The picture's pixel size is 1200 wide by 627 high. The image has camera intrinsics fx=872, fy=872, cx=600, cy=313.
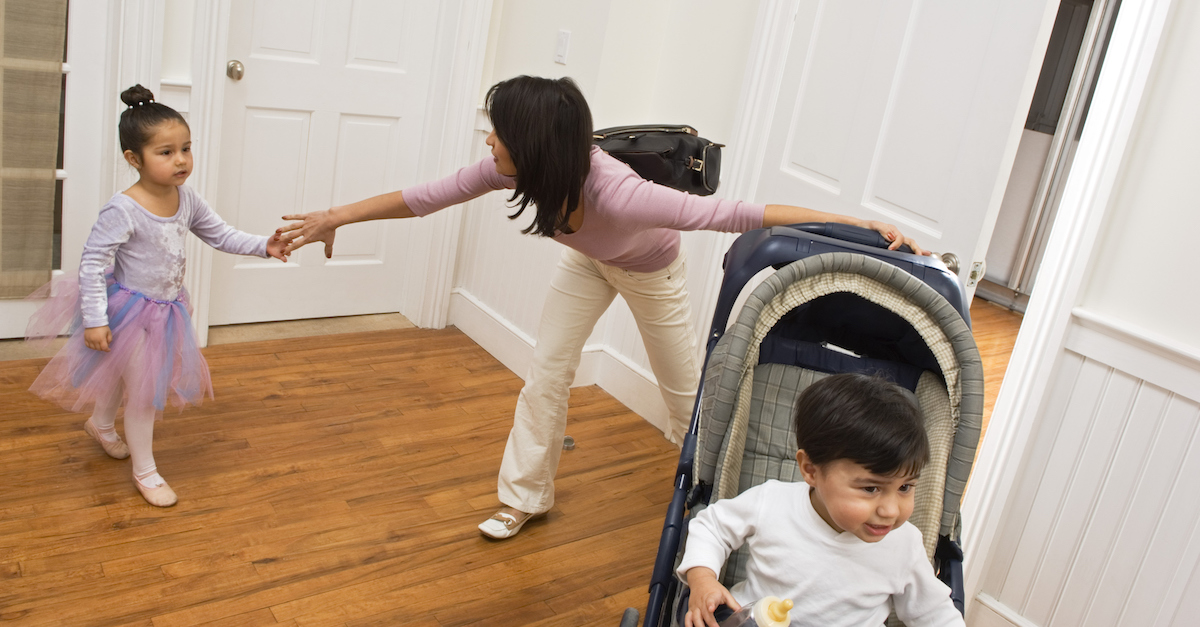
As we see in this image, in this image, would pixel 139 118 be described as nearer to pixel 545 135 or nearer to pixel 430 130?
pixel 545 135

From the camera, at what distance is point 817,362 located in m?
1.75

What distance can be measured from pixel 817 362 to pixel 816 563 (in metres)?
0.45

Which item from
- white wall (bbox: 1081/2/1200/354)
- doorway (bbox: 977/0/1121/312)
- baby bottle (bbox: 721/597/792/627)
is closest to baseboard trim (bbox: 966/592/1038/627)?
white wall (bbox: 1081/2/1200/354)

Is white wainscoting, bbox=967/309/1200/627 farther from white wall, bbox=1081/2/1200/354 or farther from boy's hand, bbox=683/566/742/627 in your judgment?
boy's hand, bbox=683/566/742/627

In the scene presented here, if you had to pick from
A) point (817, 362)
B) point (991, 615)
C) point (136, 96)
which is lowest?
point (991, 615)

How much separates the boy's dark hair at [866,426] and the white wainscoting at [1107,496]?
94 cm

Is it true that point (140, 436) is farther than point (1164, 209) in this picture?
Yes

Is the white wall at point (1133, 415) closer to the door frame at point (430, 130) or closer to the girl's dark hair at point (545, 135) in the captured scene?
the girl's dark hair at point (545, 135)

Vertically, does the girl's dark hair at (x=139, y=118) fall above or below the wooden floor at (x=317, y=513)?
above

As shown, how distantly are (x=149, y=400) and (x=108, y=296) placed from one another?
278mm

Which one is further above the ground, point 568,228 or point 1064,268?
point 1064,268

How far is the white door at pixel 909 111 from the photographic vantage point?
2.18 m

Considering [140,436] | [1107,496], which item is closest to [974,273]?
[1107,496]

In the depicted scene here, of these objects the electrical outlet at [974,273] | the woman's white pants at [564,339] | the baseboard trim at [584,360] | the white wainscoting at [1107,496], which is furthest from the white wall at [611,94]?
the white wainscoting at [1107,496]
